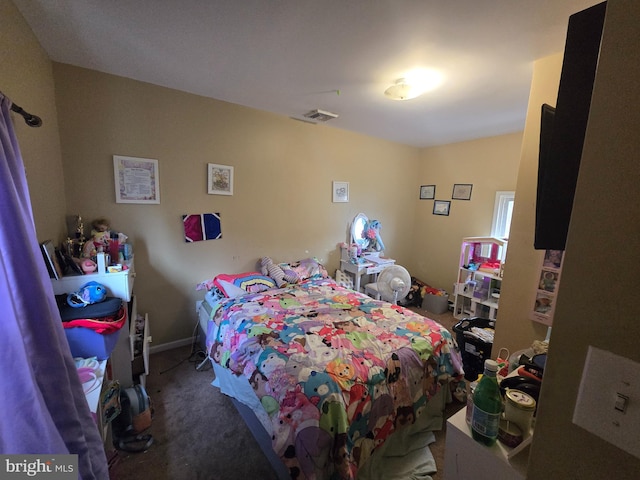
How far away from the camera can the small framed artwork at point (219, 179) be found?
2.68 meters

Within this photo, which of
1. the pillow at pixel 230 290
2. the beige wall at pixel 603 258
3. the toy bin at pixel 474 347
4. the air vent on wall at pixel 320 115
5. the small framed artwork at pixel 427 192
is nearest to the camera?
the beige wall at pixel 603 258

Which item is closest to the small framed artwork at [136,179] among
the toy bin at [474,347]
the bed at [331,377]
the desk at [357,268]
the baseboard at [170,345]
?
the bed at [331,377]

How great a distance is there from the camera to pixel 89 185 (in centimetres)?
216

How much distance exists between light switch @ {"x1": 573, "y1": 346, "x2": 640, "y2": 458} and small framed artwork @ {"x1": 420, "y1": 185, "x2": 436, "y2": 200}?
430 centimetres

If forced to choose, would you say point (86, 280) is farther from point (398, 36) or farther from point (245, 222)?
point (398, 36)

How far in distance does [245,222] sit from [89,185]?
1.36 m

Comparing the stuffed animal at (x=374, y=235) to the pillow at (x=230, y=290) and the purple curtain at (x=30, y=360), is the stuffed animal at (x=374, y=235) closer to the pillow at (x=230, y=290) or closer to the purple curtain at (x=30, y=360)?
the pillow at (x=230, y=290)

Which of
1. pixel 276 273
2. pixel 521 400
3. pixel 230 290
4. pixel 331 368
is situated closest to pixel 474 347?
pixel 331 368

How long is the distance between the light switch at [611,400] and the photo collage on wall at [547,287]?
157 centimetres

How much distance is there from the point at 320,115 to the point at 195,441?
120 inches

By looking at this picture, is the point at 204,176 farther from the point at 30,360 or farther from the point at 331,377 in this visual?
the point at 331,377

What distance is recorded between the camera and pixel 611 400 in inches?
15.8

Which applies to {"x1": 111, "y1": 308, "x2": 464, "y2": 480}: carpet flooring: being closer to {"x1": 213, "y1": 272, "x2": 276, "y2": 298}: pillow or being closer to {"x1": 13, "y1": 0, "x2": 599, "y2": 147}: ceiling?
{"x1": 213, "y1": 272, "x2": 276, "y2": 298}: pillow

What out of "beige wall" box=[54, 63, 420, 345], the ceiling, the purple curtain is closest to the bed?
"beige wall" box=[54, 63, 420, 345]
